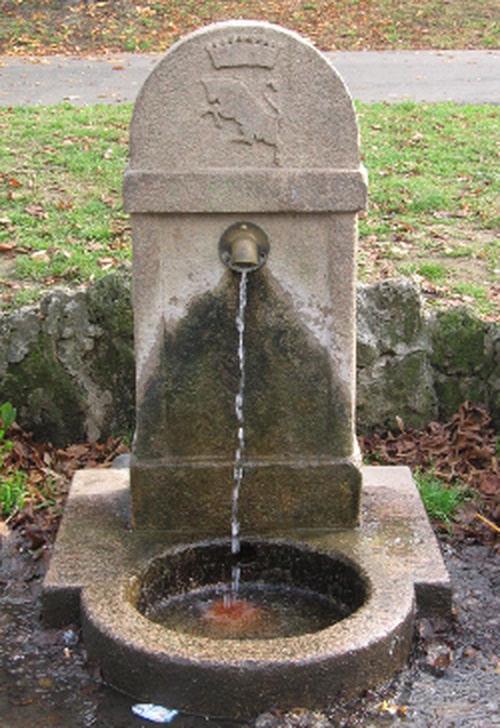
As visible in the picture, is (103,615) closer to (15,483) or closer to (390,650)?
(390,650)

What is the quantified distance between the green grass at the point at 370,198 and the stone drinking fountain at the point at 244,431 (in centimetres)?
221

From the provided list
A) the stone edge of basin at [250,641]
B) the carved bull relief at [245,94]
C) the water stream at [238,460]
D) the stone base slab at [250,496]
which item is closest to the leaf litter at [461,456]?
the stone edge of basin at [250,641]

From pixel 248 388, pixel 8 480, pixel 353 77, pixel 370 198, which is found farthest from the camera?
pixel 353 77

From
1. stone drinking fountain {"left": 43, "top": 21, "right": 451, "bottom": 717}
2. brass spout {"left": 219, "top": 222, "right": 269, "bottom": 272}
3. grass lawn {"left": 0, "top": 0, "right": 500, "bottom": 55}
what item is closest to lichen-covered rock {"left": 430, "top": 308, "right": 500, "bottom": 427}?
stone drinking fountain {"left": 43, "top": 21, "right": 451, "bottom": 717}

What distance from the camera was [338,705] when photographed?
11.8 feet

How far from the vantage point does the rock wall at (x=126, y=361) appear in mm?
5715

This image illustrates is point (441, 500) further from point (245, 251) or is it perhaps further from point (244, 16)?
point (244, 16)

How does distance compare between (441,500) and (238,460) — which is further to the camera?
(441,500)

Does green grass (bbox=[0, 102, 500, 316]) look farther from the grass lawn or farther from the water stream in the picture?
the grass lawn

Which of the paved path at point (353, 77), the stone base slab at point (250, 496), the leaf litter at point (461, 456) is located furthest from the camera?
the paved path at point (353, 77)

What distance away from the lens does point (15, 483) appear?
5.13m

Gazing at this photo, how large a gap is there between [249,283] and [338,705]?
5.14 ft

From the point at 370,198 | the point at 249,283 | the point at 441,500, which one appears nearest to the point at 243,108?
the point at 249,283

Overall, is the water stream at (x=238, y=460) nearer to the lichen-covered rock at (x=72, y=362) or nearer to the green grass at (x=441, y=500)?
the green grass at (x=441, y=500)
